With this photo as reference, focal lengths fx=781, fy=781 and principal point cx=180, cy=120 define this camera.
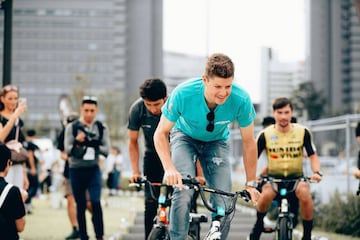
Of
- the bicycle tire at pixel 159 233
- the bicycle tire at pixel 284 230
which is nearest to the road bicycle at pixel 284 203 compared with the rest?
the bicycle tire at pixel 284 230

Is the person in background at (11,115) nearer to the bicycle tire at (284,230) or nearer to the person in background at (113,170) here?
the bicycle tire at (284,230)

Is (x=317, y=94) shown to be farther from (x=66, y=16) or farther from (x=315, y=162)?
(x=315, y=162)

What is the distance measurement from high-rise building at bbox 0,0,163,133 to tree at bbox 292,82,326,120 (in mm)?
45450

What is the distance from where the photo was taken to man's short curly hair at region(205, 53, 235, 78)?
18.2ft

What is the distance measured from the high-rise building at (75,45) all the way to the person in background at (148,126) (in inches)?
5078

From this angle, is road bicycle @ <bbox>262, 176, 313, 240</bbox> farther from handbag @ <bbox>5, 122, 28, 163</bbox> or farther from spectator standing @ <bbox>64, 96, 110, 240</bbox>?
handbag @ <bbox>5, 122, 28, 163</bbox>

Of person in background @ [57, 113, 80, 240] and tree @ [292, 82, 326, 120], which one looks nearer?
person in background @ [57, 113, 80, 240]

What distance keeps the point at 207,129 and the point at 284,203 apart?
268 cm

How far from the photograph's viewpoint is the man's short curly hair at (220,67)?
18.2 feet

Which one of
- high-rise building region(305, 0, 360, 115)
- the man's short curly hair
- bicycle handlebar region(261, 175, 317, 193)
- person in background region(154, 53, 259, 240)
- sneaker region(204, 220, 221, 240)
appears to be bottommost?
sneaker region(204, 220, 221, 240)

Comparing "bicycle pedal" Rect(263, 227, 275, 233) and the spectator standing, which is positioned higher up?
the spectator standing

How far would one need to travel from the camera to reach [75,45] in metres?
142

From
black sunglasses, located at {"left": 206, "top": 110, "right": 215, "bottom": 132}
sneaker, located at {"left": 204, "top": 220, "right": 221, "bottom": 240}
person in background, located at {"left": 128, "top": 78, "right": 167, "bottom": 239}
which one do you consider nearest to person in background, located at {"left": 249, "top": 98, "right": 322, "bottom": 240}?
person in background, located at {"left": 128, "top": 78, "right": 167, "bottom": 239}

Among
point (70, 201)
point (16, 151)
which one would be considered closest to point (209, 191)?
point (16, 151)
